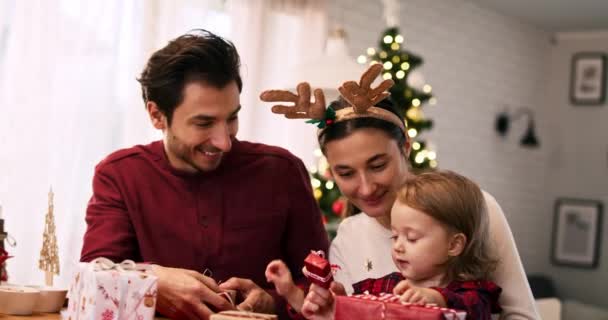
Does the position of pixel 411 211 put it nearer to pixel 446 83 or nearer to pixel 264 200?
pixel 264 200

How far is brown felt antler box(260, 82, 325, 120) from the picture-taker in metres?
1.87

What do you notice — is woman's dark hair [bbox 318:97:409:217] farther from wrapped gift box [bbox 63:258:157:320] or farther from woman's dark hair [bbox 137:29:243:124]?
wrapped gift box [bbox 63:258:157:320]

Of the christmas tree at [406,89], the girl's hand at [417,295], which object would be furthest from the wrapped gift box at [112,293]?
the christmas tree at [406,89]

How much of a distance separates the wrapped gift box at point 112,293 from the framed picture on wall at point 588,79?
7442 millimetres

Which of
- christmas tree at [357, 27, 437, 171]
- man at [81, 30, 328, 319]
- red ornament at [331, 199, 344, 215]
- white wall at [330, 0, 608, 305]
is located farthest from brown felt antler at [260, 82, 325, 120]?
white wall at [330, 0, 608, 305]

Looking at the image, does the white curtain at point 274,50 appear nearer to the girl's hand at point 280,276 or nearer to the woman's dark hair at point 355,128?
the woman's dark hair at point 355,128

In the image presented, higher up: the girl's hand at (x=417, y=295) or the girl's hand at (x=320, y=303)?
the girl's hand at (x=417, y=295)

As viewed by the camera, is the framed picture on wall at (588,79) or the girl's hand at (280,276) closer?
the girl's hand at (280,276)

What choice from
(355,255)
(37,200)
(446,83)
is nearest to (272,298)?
(355,255)

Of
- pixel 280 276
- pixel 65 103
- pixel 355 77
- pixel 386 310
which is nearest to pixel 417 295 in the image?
pixel 386 310

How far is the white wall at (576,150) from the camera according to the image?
8266 millimetres

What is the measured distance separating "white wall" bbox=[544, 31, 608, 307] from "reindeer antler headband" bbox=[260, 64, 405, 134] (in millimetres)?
6737

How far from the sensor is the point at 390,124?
79.4 inches

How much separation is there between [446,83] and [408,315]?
19.8 ft
